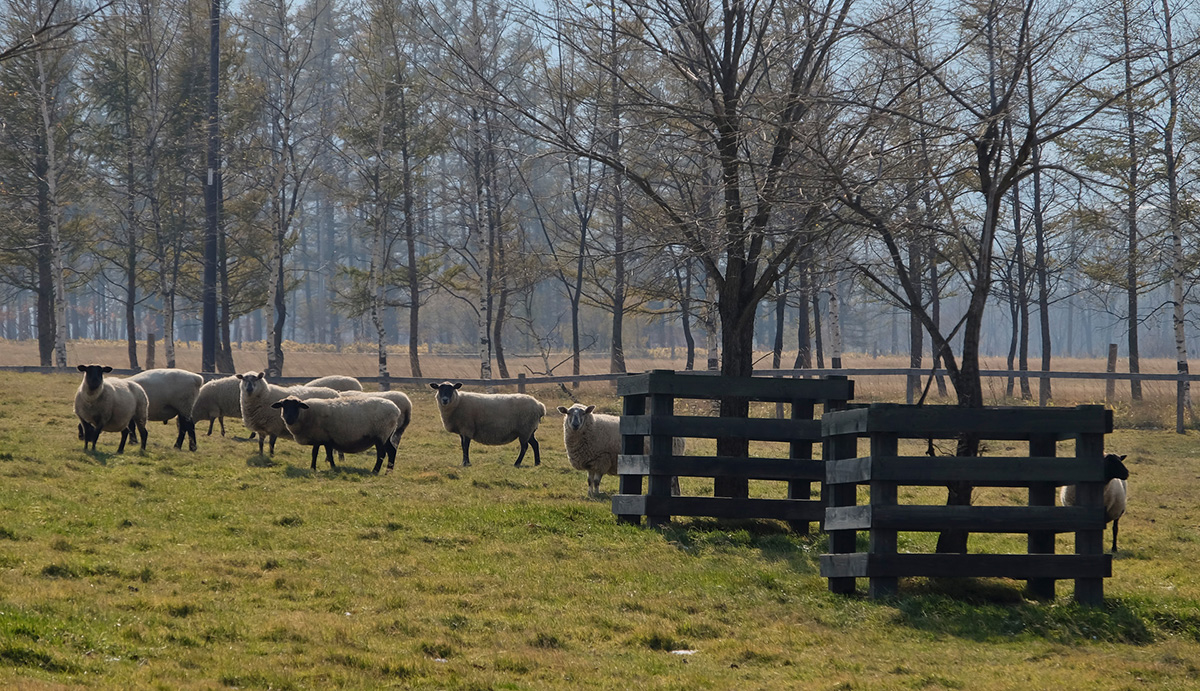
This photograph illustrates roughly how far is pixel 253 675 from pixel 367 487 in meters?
8.89

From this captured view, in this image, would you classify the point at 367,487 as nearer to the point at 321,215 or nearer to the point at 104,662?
the point at 104,662

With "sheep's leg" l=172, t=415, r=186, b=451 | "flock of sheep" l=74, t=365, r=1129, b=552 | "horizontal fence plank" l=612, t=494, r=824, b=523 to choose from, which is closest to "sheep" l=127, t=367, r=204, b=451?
"flock of sheep" l=74, t=365, r=1129, b=552

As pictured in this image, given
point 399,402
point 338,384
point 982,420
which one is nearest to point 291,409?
point 399,402

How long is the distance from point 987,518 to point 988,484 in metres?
0.29

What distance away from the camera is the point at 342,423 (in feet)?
57.8

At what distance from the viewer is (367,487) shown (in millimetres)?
14938

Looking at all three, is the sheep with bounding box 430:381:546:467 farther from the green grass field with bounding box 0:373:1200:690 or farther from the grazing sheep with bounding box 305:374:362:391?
the green grass field with bounding box 0:373:1200:690

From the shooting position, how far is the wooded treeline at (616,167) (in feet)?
34.2

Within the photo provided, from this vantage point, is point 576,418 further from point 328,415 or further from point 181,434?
point 181,434

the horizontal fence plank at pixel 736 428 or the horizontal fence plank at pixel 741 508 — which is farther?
the horizontal fence plank at pixel 741 508

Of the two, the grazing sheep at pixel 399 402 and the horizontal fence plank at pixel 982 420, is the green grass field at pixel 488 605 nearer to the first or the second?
the horizontal fence plank at pixel 982 420

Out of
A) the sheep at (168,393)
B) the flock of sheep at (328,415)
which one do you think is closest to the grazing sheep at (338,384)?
the flock of sheep at (328,415)

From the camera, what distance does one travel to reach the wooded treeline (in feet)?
34.2

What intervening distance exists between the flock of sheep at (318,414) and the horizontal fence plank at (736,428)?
3478 mm
